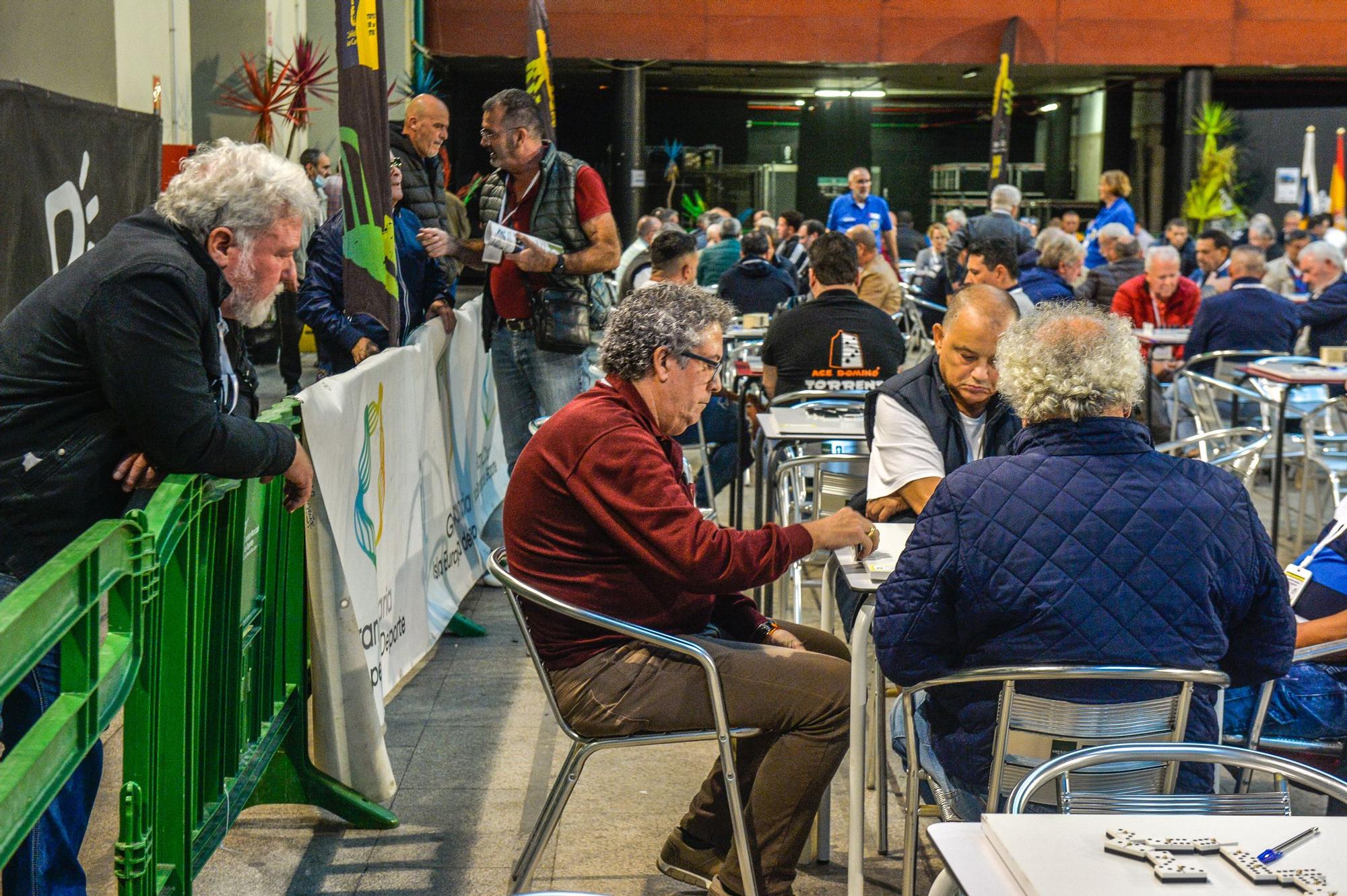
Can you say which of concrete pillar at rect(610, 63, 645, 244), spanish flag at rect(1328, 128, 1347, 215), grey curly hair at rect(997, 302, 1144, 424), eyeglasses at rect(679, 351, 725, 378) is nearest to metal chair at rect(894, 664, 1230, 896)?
grey curly hair at rect(997, 302, 1144, 424)

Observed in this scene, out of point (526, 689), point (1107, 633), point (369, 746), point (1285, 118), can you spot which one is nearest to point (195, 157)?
point (369, 746)

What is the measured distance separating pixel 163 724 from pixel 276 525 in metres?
0.78

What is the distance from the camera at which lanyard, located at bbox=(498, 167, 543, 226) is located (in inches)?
230

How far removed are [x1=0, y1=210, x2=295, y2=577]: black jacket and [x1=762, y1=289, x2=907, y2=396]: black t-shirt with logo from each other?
3.51 meters

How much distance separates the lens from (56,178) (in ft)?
18.7

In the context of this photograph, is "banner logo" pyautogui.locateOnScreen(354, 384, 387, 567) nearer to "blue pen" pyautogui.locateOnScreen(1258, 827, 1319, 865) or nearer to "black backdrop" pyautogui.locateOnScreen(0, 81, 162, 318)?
"black backdrop" pyautogui.locateOnScreen(0, 81, 162, 318)

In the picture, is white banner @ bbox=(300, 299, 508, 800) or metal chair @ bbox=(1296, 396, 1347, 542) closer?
white banner @ bbox=(300, 299, 508, 800)

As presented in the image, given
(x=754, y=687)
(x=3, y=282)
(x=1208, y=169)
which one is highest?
(x=1208, y=169)

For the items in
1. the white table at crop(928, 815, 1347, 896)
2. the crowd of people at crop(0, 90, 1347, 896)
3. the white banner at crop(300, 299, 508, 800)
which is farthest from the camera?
the white banner at crop(300, 299, 508, 800)

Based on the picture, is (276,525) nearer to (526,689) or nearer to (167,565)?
(167,565)

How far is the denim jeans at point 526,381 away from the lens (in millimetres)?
5805

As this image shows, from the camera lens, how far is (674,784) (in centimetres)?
397

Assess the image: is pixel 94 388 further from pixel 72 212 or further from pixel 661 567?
pixel 72 212

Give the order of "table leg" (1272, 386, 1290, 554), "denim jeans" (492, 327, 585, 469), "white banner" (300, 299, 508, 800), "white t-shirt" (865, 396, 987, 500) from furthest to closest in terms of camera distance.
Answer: "table leg" (1272, 386, 1290, 554) → "denim jeans" (492, 327, 585, 469) → "white t-shirt" (865, 396, 987, 500) → "white banner" (300, 299, 508, 800)
